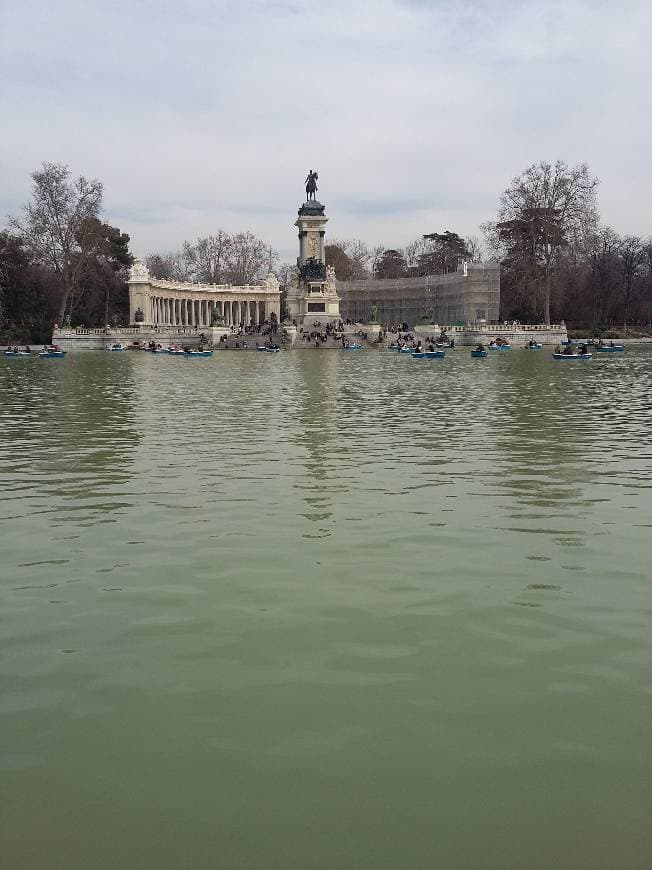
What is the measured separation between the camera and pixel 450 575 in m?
7.91

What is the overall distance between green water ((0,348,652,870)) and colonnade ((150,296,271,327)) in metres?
91.9

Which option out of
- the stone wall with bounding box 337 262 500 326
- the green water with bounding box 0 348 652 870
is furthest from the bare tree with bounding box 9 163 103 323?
the green water with bounding box 0 348 652 870

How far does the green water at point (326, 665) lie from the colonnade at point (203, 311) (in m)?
91.9

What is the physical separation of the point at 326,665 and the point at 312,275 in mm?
85507

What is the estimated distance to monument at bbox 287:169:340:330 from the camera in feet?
290

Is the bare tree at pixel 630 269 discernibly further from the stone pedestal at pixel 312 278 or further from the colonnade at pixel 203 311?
the colonnade at pixel 203 311

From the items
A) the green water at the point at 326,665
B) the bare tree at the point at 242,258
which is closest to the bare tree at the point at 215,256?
the bare tree at the point at 242,258

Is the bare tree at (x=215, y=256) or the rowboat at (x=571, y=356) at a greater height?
the bare tree at (x=215, y=256)

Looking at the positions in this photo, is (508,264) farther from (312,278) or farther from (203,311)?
(203,311)

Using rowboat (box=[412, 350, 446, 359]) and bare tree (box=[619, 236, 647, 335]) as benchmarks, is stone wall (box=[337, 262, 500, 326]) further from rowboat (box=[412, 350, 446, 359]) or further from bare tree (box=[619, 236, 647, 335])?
rowboat (box=[412, 350, 446, 359])

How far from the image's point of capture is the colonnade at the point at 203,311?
4070 inches

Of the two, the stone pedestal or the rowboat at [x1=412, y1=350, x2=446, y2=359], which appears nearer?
the rowboat at [x1=412, y1=350, x2=446, y2=359]

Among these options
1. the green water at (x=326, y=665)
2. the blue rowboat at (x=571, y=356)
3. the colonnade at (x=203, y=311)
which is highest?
the colonnade at (x=203, y=311)

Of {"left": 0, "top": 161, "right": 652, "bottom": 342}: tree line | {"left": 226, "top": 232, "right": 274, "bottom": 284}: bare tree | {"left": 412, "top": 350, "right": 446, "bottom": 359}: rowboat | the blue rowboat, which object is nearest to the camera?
the blue rowboat
